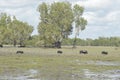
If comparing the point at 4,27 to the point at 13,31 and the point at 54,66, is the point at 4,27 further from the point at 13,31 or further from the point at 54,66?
the point at 54,66

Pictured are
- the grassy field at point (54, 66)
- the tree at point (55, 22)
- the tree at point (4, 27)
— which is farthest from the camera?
the tree at point (4, 27)

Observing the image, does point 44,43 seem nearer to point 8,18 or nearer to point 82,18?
point 82,18

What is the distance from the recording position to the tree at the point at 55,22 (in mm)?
113312

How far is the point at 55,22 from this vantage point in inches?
4621

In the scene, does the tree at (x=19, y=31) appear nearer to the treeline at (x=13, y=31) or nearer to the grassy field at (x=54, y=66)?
the treeline at (x=13, y=31)

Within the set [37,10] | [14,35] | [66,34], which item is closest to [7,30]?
[14,35]

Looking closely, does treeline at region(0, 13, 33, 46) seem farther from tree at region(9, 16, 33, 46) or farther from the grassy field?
the grassy field

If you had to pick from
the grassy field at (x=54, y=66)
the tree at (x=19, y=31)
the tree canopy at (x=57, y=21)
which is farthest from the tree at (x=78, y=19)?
the grassy field at (x=54, y=66)

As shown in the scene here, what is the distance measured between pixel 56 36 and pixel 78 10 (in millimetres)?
12920

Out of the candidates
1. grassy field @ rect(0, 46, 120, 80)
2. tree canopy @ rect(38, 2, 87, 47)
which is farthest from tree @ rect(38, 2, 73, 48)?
grassy field @ rect(0, 46, 120, 80)

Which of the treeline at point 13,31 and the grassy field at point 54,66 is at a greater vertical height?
the treeline at point 13,31

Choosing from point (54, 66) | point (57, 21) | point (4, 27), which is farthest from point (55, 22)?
point (54, 66)

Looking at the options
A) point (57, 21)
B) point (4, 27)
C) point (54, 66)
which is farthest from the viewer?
point (4, 27)

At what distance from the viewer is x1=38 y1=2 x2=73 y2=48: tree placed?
113312 millimetres
